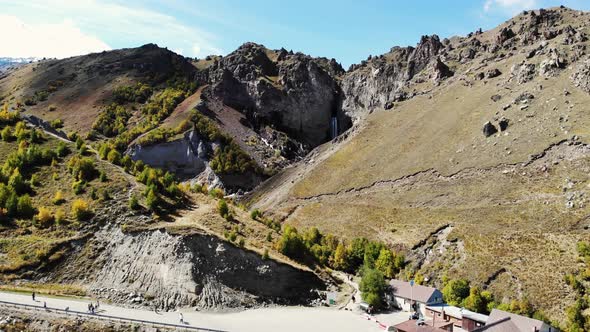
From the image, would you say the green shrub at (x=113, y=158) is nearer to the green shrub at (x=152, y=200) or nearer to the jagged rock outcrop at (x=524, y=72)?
the green shrub at (x=152, y=200)

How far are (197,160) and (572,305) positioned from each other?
120 metres

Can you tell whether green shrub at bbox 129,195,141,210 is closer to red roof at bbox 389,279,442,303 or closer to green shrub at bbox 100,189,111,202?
green shrub at bbox 100,189,111,202

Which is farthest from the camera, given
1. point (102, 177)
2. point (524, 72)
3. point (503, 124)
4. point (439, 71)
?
point (439, 71)

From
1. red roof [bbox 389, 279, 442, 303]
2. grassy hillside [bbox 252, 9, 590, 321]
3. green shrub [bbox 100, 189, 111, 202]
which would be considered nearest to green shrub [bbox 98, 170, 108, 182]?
green shrub [bbox 100, 189, 111, 202]

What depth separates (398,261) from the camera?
292 ft

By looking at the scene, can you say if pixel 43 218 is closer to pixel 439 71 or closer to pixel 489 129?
pixel 489 129

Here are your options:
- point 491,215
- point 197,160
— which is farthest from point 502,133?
point 197,160

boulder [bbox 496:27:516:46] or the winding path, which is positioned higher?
boulder [bbox 496:27:516:46]

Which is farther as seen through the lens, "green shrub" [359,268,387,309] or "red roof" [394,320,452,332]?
"green shrub" [359,268,387,309]

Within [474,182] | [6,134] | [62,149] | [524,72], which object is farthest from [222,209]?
[524,72]

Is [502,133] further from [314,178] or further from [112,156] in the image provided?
[112,156]

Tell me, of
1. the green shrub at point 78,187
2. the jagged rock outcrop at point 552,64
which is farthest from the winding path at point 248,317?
the jagged rock outcrop at point 552,64

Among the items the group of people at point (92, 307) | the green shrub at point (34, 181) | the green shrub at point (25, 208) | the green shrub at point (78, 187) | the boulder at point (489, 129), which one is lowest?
the group of people at point (92, 307)

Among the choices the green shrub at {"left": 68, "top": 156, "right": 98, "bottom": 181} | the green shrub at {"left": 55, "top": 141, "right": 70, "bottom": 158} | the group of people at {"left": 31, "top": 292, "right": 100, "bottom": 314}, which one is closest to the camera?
the group of people at {"left": 31, "top": 292, "right": 100, "bottom": 314}
